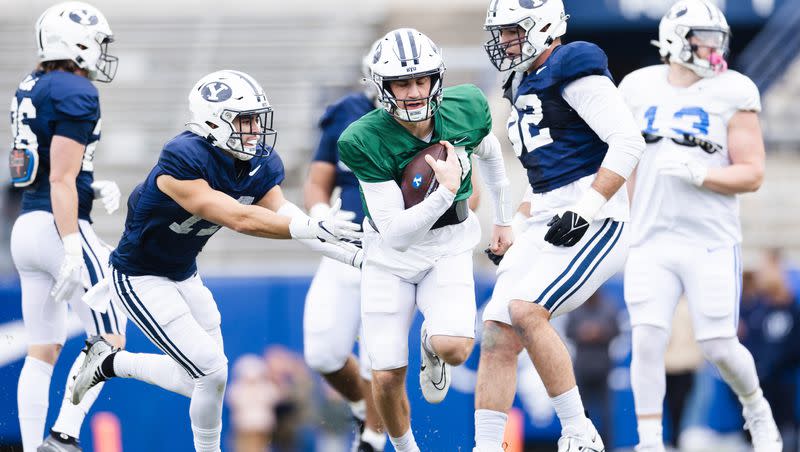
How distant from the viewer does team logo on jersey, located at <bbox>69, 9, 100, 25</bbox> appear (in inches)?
246

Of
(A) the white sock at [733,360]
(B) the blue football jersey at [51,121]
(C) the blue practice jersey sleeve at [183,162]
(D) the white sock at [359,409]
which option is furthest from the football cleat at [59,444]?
(A) the white sock at [733,360]

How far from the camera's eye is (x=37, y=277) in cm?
625

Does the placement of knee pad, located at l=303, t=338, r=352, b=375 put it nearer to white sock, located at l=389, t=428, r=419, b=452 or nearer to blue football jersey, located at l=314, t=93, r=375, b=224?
blue football jersey, located at l=314, t=93, r=375, b=224

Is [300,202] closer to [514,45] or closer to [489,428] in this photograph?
[514,45]

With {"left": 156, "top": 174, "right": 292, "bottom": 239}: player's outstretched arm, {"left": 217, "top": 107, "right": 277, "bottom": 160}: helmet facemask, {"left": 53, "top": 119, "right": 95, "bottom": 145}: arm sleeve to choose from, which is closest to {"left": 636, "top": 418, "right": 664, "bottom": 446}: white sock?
{"left": 156, "top": 174, "right": 292, "bottom": 239}: player's outstretched arm

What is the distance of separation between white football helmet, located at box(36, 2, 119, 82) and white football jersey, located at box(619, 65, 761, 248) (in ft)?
8.94

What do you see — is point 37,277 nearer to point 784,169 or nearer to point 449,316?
point 449,316

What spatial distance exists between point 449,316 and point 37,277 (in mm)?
2232

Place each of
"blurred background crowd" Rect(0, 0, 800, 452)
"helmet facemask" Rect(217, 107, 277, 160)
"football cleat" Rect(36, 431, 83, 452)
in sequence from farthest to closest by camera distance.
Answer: "blurred background crowd" Rect(0, 0, 800, 452)
"football cleat" Rect(36, 431, 83, 452)
"helmet facemask" Rect(217, 107, 277, 160)

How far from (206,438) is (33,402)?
1101 mm

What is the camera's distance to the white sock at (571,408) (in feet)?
17.1

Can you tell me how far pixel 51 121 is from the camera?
6.09m

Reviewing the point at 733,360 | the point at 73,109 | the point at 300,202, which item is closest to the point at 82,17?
the point at 73,109

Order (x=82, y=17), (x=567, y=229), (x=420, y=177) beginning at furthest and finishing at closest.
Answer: (x=82, y=17) → (x=420, y=177) → (x=567, y=229)
